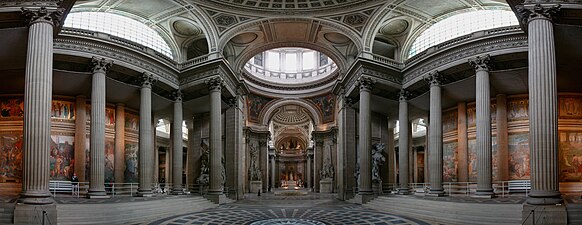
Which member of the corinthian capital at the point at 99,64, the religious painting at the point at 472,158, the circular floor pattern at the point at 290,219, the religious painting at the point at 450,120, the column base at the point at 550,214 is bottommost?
the circular floor pattern at the point at 290,219

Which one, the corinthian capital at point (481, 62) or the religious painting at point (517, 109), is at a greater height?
the corinthian capital at point (481, 62)

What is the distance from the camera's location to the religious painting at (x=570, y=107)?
29.3 m

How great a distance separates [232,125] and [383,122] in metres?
12.4

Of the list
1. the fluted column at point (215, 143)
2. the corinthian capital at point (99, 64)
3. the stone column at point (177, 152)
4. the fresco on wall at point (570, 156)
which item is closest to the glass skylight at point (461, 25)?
the fresco on wall at point (570, 156)

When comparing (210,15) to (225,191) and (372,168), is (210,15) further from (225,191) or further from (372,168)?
(372,168)

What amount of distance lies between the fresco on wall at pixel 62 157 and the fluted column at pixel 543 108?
26.9 metres

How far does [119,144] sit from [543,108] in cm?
2730

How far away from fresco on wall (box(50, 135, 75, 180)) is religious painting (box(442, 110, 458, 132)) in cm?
2633

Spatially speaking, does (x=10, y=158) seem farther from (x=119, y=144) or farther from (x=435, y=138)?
(x=435, y=138)

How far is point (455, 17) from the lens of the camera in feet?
99.2

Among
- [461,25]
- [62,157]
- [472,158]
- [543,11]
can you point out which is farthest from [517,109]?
[62,157]

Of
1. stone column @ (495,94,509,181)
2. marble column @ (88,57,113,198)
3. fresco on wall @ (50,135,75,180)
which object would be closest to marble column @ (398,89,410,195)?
stone column @ (495,94,509,181)

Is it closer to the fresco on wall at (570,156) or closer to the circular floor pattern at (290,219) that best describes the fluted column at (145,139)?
the circular floor pattern at (290,219)

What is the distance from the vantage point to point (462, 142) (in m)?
32.5
